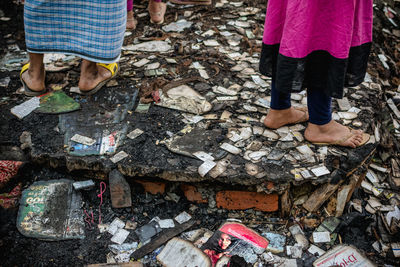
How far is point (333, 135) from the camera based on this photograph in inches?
85.7

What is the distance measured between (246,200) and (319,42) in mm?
1060

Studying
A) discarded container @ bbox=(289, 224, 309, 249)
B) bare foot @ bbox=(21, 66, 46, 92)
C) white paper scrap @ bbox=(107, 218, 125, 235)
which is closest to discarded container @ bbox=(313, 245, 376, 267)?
discarded container @ bbox=(289, 224, 309, 249)

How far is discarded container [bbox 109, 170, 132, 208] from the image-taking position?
2.09 metres

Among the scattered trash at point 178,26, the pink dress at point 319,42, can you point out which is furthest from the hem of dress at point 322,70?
the scattered trash at point 178,26

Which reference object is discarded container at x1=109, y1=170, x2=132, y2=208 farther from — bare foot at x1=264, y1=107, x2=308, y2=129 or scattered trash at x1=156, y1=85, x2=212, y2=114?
bare foot at x1=264, y1=107, x2=308, y2=129

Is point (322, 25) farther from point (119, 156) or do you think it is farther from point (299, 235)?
point (119, 156)

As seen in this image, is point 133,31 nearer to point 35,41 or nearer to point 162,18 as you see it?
point 162,18

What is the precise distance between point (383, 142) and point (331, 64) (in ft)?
4.25

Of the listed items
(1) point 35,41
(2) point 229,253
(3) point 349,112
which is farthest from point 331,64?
(1) point 35,41

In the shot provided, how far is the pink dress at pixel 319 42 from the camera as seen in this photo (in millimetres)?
1656

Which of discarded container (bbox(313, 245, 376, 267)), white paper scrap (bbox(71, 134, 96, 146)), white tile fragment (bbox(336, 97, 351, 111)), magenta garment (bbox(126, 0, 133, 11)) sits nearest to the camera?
discarded container (bbox(313, 245, 376, 267))

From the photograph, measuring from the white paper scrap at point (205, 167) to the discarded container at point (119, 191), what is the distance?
19.5 inches

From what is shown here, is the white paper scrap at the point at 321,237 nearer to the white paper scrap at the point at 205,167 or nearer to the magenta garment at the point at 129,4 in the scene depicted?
the white paper scrap at the point at 205,167

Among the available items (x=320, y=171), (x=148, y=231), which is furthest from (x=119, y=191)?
(x=320, y=171)
